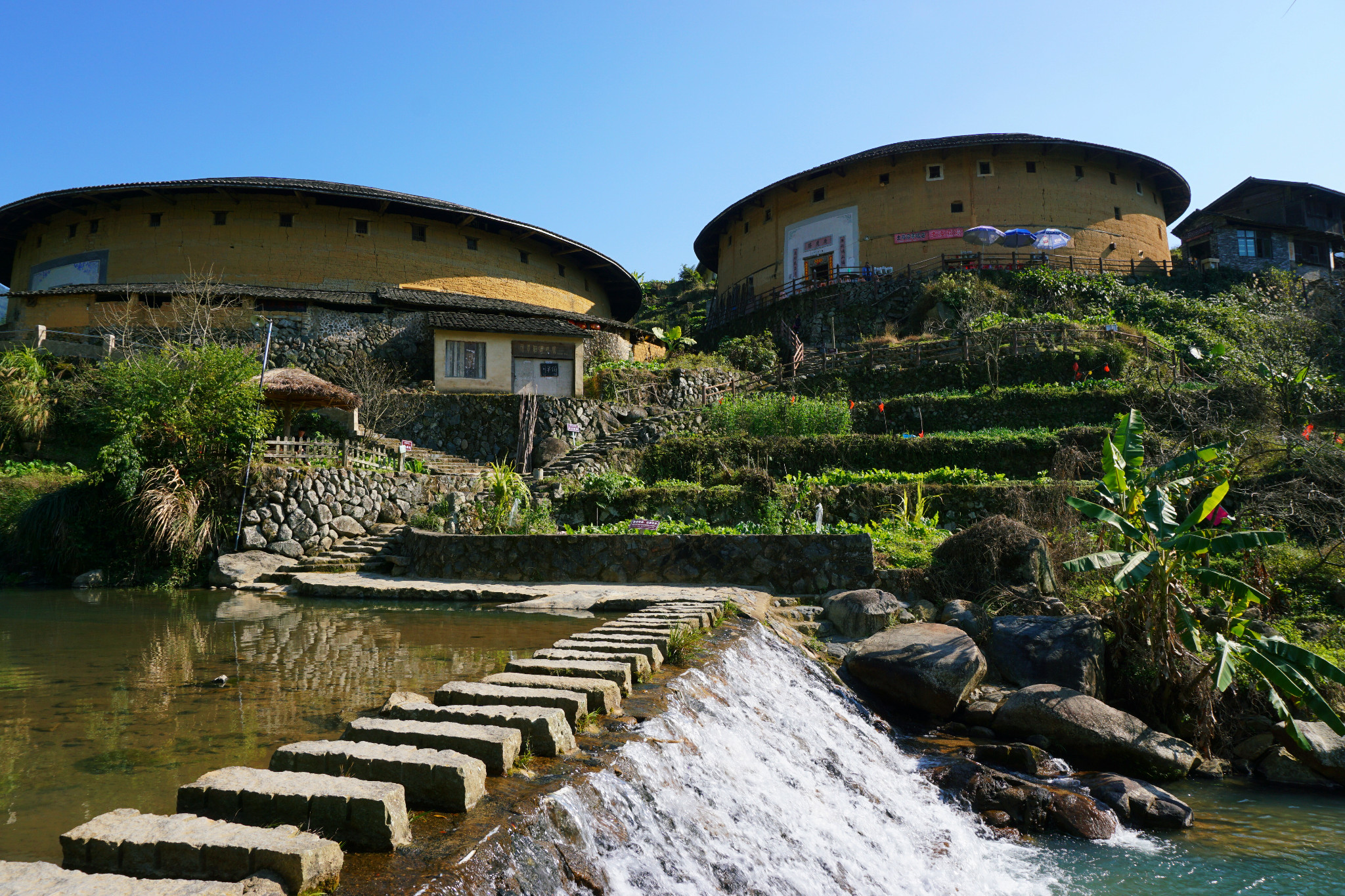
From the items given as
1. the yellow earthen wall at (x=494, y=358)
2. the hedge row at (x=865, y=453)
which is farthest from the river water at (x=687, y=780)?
the yellow earthen wall at (x=494, y=358)

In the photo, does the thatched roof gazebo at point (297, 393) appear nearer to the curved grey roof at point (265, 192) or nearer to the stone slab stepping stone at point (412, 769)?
the curved grey roof at point (265, 192)

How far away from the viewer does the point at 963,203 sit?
3509cm

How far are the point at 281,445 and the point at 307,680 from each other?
12.1m

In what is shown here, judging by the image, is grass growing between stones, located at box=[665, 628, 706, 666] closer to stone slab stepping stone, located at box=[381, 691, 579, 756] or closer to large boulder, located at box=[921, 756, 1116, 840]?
stone slab stepping stone, located at box=[381, 691, 579, 756]

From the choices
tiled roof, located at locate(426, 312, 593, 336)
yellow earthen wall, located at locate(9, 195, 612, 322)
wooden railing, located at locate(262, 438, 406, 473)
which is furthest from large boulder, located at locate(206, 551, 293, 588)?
yellow earthen wall, located at locate(9, 195, 612, 322)

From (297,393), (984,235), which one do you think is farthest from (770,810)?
(984,235)

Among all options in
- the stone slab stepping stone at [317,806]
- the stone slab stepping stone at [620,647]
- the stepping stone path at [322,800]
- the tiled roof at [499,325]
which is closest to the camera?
the stepping stone path at [322,800]

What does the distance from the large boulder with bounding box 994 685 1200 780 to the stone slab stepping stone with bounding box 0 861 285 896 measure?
699 centimetres

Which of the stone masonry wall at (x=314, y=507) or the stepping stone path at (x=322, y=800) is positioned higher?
the stone masonry wall at (x=314, y=507)

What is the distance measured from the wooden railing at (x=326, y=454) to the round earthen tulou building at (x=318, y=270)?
292 inches

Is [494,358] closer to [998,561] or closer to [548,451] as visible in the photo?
[548,451]

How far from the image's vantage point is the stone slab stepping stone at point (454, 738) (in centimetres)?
361

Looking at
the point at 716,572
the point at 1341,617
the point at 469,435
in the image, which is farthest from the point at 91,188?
the point at 1341,617

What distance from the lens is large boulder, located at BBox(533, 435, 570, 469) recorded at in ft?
74.0
